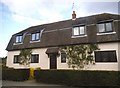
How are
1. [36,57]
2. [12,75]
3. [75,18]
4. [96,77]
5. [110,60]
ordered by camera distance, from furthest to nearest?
[75,18] → [36,57] → [12,75] → [110,60] → [96,77]

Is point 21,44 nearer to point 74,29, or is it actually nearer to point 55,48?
point 55,48

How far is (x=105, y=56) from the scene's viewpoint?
59.2 ft

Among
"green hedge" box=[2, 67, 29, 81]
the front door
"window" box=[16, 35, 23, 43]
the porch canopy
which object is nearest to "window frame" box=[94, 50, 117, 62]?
the porch canopy

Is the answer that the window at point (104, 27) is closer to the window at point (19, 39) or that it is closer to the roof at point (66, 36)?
the roof at point (66, 36)

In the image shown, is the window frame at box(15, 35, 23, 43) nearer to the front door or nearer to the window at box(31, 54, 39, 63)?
the window at box(31, 54, 39, 63)

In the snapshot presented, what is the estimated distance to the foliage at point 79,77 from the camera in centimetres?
1286

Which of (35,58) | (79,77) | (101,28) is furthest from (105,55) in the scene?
(35,58)

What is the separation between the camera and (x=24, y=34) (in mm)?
26656

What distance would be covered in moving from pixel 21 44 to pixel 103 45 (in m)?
14.3

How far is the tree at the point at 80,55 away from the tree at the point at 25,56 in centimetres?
723

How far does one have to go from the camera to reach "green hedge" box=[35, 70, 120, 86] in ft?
42.2

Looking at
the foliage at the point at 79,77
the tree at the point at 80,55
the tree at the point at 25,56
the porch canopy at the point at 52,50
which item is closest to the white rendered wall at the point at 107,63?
the tree at the point at 80,55

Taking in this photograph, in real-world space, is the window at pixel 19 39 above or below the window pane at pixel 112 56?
above

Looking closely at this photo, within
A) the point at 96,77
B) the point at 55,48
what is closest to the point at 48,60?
the point at 55,48
